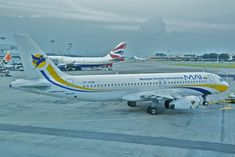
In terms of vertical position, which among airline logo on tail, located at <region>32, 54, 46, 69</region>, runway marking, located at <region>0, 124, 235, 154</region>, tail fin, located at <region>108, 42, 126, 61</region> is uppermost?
tail fin, located at <region>108, 42, 126, 61</region>

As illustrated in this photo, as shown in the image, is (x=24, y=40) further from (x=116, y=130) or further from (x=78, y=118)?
(x=116, y=130)

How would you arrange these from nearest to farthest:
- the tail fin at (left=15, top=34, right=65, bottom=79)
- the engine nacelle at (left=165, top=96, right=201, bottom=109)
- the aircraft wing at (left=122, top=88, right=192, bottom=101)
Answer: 1. the tail fin at (left=15, top=34, right=65, bottom=79)
2. the engine nacelle at (left=165, top=96, right=201, bottom=109)
3. the aircraft wing at (left=122, top=88, right=192, bottom=101)

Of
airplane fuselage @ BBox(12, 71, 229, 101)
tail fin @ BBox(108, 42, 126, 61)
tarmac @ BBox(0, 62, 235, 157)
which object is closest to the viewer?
tarmac @ BBox(0, 62, 235, 157)

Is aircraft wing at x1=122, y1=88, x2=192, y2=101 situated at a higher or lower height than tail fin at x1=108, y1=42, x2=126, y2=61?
lower

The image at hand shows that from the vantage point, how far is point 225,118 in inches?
914

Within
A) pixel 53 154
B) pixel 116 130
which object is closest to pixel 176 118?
pixel 116 130

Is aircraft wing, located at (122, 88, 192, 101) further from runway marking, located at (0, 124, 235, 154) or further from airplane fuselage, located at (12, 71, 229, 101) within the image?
runway marking, located at (0, 124, 235, 154)

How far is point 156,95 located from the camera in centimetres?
2480

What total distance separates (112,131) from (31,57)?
33.8 feet

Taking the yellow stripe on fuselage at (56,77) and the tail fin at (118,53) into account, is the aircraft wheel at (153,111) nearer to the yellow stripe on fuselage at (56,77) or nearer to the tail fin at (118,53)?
the yellow stripe on fuselage at (56,77)

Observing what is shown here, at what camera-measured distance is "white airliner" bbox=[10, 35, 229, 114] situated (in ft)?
76.9

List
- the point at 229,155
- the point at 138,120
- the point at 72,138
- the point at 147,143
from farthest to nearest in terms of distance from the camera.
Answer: the point at 138,120 < the point at 72,138 < the point at 147,143 < the point at 229,155

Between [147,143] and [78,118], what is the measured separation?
8.83 meters

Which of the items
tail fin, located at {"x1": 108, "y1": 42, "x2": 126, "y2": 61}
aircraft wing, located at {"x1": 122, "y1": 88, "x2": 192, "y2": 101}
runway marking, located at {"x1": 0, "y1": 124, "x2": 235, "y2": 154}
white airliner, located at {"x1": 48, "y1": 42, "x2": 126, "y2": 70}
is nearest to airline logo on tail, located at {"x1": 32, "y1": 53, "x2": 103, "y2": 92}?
aircraft wing, located at {"x1": 122, "y1": 88, "x2": 192, "y2": 101}
